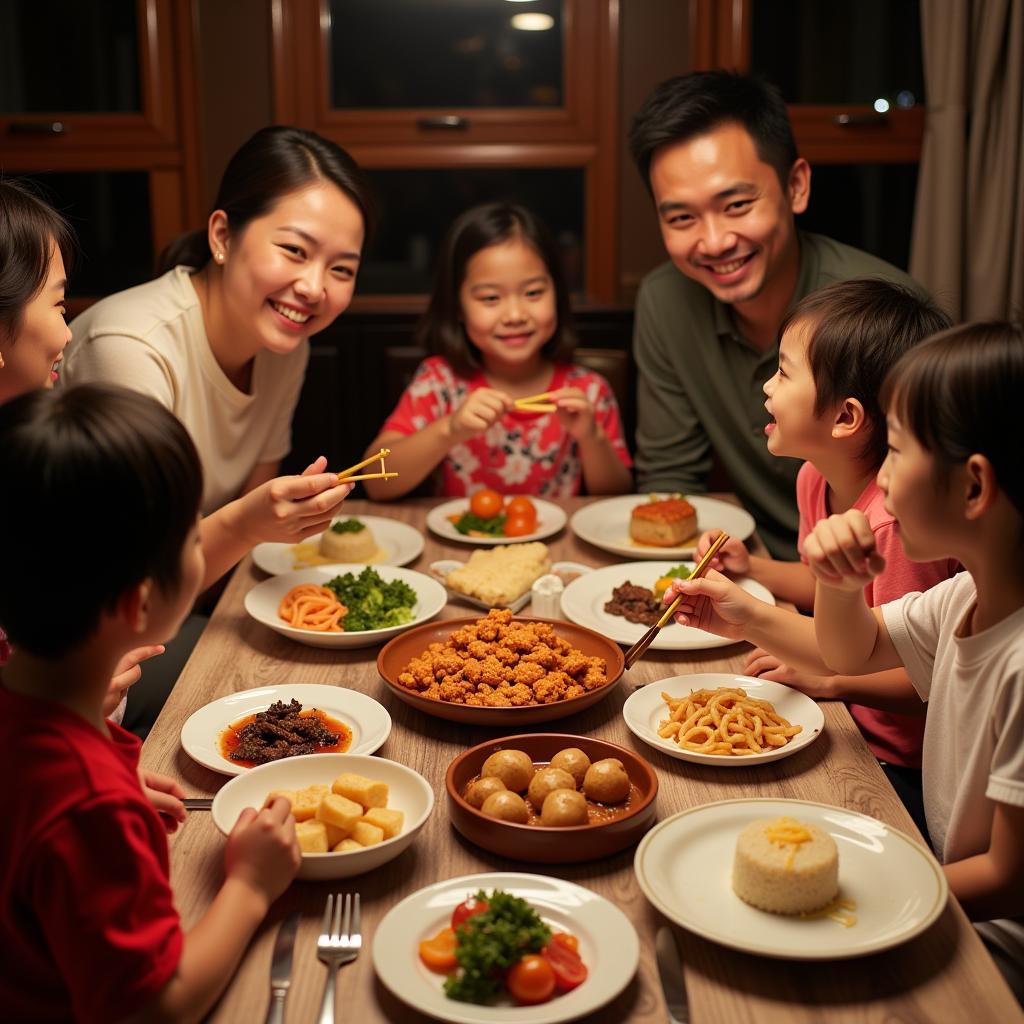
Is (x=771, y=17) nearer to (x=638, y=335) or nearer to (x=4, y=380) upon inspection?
(x=638, y=335)

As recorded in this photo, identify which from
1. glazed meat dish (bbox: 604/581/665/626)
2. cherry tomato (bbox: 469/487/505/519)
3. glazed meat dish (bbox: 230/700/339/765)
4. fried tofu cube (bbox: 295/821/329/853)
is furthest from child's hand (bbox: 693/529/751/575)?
fried tofu cube (bbox: 295/821/329/853)

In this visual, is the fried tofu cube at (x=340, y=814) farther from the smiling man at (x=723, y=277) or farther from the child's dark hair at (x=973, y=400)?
the smiling man at (x=723, y=277)

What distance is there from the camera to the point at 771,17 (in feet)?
13.3

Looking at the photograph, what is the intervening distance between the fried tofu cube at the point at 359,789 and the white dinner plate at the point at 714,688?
0.42 metres

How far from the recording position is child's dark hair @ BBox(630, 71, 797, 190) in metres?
2.92

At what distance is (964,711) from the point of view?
5.12ft

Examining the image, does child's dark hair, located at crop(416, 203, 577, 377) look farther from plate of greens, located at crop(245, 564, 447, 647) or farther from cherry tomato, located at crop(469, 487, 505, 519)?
plate of greens, located at crop(245, 564, 447, 647)

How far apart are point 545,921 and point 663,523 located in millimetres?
1378

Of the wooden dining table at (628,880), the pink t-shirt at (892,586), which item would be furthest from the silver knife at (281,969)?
the pink t-shirt at (892,586)

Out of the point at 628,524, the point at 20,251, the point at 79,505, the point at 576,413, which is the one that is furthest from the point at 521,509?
the point at 79,505

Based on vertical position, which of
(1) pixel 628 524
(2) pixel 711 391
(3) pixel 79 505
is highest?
(3) pixel 79 505

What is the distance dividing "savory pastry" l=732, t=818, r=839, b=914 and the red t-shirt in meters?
0.62

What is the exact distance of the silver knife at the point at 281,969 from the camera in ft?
3.82

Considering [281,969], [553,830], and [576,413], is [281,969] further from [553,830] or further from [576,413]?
[576,413]
